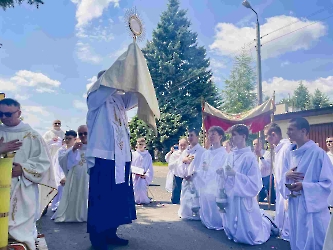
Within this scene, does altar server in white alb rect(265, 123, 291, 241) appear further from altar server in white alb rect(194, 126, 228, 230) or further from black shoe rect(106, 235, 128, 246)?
black shoe rect(106, 235, 128, 246)

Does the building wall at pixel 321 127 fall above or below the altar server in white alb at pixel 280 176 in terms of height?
above

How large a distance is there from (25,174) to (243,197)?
3221 mm

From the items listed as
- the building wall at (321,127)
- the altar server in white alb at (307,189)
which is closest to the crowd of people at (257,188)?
the altar server in white alb at (307,189)

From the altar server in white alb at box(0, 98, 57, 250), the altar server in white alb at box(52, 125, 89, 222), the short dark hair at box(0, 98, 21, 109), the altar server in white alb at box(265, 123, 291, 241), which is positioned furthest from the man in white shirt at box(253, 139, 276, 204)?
the short dark hair at box(0, 98, 21, 109)

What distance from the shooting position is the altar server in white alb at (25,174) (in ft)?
11.9

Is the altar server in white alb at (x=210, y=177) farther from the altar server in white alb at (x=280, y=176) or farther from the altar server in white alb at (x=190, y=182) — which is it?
the altar server in white alb at (x=280, y=176)

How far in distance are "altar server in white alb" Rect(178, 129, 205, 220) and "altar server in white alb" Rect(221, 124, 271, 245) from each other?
1.36 m

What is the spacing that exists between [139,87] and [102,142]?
0.85 m

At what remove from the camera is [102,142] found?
414 centimetres

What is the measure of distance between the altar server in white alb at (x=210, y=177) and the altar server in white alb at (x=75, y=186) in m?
2.30

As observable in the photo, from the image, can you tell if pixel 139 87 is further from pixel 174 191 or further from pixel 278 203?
→ pixel 174 191

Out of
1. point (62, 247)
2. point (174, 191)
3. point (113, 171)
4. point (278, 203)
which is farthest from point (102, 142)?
point (174, 191)

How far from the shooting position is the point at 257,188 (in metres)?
5.08

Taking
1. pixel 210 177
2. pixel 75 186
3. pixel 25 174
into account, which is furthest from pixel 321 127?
pixel 25 174
